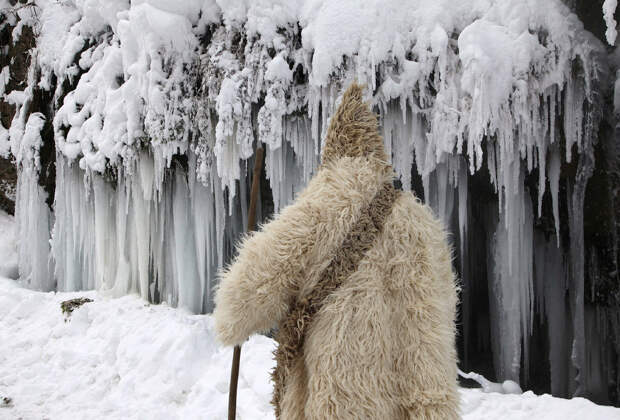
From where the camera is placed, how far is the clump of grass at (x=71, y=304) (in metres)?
5.67

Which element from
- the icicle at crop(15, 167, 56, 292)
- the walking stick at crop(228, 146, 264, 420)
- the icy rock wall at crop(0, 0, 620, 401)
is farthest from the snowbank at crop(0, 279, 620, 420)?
the walking stick at crop(228, 146, 264, 420)

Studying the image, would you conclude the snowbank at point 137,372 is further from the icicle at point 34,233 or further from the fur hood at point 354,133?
the fur hood at point 354,133

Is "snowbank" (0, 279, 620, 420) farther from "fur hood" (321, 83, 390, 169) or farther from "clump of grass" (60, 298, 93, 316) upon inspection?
"fur hood" (321, 83, 390, 169)

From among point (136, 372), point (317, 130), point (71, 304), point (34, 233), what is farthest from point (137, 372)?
point (34, 233)

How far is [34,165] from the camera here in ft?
22.4

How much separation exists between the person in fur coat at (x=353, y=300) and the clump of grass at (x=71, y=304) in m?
4.70

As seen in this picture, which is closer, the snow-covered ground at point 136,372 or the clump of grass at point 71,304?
the snow-covered ground at point 136,372

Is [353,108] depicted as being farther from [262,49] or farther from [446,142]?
[262,49]

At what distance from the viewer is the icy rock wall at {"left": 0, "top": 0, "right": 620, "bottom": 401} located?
3.80 m

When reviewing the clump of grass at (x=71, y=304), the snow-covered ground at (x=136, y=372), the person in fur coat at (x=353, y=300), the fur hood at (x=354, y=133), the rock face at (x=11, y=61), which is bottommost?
the snow-covered ground at (x=136, y=372)

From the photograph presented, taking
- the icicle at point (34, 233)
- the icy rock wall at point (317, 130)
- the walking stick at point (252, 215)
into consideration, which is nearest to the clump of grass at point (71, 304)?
the icy rock wall at point (317, 130)

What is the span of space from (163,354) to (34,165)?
3904 mm

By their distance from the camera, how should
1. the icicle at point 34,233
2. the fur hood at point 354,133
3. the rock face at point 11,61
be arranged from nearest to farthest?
the fur hood at point 354,133, the icicle at point 34,233, the rock face at point 11,61

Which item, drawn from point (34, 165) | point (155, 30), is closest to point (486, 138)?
point (155, 30)
